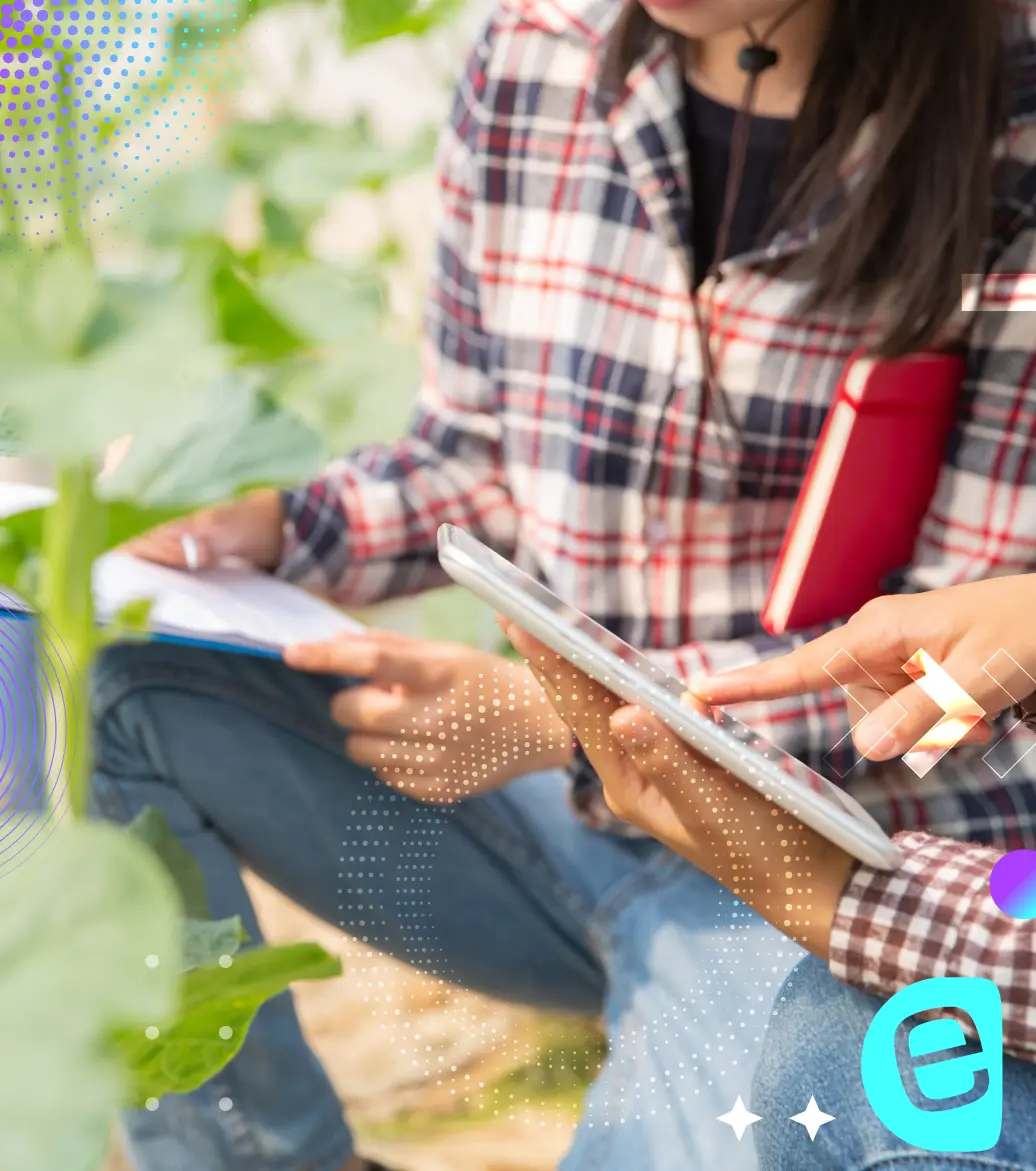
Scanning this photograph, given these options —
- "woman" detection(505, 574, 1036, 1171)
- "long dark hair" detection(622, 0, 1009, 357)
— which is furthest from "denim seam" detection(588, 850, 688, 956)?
"long dark hair" detection(622, 0, 1009, 357)

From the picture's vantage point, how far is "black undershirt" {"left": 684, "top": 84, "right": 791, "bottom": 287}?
57 centimetres

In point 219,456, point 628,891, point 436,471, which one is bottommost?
point 628,891

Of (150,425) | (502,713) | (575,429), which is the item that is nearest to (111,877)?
(150,425)

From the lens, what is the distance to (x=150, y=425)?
10.0 inches

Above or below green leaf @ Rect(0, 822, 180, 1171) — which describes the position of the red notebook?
above

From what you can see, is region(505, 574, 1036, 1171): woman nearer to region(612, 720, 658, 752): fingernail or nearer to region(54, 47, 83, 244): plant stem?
region(612, 720, 658, 752): fingernail

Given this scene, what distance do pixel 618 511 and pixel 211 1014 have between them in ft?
0.96

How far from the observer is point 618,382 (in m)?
0.59

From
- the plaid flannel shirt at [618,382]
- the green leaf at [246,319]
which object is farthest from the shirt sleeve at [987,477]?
the green leaf at [246,319]

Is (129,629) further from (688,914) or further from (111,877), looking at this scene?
(688,914)

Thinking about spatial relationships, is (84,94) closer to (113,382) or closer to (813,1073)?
(113,382)

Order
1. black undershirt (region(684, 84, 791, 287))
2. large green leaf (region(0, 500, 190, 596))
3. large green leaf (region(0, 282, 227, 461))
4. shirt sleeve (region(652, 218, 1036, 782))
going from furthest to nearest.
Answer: black undershirt (region(684, 84, 791, 287)) → shirt sleeve (region(652, 218, 1036, 782)) → large green leaf (region(0, 500, 190, 596)) → large green leaf (region(0, 282, 227, 461))

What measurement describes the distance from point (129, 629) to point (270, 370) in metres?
0.09

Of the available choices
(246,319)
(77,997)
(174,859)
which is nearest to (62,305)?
(246,319)
